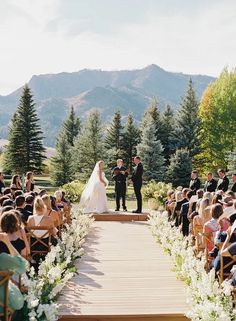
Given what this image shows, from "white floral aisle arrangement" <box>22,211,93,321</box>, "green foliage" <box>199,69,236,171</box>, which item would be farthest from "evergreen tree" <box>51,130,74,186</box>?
"white floral aisle arrangement" <box>22,211,93,321</box>

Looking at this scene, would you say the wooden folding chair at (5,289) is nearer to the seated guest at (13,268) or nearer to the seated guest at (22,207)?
the seated guest at (13,268)

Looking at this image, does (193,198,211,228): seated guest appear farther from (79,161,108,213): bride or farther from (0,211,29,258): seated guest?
(79,161,108,213): bride

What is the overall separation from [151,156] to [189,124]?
600 centimetres

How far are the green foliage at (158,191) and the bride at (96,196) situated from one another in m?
4.18

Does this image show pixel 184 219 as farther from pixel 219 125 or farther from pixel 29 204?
pixel 219 125

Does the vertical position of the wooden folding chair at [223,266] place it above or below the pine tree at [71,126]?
below

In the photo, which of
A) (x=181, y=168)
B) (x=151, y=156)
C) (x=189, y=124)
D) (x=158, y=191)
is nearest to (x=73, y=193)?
(x=158, y=191)

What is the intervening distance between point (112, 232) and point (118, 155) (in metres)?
28.4

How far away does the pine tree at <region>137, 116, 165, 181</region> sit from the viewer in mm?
39312

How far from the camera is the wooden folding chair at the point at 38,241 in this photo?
870cm

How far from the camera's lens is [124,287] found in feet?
27.2

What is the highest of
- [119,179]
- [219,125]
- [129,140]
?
[219,125]

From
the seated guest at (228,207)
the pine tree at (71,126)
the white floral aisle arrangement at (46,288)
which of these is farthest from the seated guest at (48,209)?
the pine tree at (71,126)

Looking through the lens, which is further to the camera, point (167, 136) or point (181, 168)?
point (167, 136)
